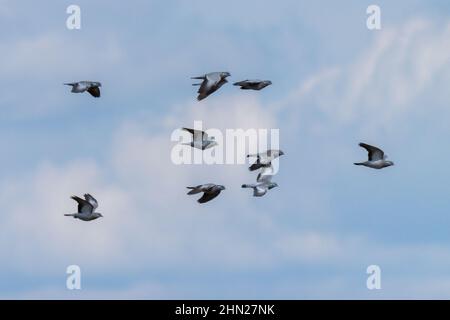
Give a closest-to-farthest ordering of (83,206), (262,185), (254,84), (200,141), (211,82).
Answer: (211,82), (200,141), (83,206), (254,84), (262,185)

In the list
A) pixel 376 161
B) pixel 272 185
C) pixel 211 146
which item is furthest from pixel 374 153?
pixel 211 146

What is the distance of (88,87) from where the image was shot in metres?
98.9

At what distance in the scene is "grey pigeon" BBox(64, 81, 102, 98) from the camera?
96812mm

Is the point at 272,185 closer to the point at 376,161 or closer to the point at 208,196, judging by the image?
the point at 208,196

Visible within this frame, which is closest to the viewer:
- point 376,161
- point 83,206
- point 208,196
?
point 208,196

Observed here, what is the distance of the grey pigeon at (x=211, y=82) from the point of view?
92.0 meters

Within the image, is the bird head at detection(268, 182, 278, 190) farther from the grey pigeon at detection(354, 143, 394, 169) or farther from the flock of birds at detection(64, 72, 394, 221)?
the grey pigeon at detection(354, 143, 394, 169)

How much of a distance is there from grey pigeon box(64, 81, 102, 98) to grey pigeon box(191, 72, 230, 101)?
854 centimetres

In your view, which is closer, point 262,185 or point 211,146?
point 211,146

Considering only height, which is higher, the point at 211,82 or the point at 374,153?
the point at 211,82

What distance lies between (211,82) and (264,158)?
27.4 feet

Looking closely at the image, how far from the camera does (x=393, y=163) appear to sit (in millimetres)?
98375
